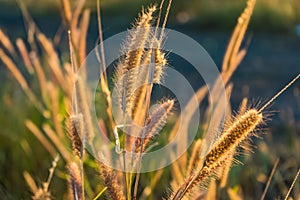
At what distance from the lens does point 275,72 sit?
7863mm

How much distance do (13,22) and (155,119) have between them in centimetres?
966

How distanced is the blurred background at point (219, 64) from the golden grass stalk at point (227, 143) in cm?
113

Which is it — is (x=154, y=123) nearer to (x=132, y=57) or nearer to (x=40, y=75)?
(x=132, y=57)

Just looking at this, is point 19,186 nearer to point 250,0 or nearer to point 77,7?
point 77,7

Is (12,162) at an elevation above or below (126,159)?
above

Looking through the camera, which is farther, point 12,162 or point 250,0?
point 12,162

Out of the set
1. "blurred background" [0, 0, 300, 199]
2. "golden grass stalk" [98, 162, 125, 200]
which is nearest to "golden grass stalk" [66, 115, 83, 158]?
"golden grass stalk" [98, 162, 125, 200]

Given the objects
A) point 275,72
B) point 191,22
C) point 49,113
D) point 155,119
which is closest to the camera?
point 155,119

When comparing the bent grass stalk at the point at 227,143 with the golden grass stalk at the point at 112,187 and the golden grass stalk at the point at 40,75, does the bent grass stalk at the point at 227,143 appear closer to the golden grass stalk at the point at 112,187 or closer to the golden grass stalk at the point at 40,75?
the golden grass stalk at the point at 112,187

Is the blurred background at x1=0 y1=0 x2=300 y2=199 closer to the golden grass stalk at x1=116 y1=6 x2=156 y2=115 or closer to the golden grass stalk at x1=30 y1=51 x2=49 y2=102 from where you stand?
the golden grass stalk at x1=30 y1=51 x2=49 y2=102

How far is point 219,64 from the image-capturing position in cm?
820

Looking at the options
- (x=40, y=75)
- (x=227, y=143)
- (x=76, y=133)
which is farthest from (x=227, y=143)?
(x=40, y=75)

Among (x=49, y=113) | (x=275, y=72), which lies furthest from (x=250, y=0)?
(x=275, y=72)

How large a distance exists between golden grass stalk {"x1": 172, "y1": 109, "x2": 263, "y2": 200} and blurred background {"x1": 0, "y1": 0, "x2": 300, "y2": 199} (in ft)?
3.72
